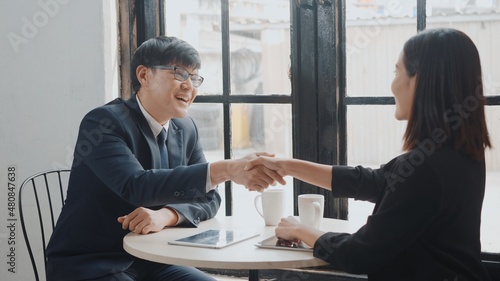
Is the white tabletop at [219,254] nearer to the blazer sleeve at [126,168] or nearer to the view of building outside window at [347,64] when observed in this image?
the blazer sleeve at [126,168]

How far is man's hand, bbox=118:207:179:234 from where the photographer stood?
204cm

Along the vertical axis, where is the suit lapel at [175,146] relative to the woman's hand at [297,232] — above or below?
above

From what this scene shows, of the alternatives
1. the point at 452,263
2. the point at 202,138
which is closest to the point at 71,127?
the point at 202,138

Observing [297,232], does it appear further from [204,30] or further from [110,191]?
[204,30]

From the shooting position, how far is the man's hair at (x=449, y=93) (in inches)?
65.4

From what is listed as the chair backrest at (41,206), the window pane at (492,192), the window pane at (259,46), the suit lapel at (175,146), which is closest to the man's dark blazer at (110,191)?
the suit lapel at (175,146)

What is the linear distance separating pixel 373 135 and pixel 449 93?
35.9 inches

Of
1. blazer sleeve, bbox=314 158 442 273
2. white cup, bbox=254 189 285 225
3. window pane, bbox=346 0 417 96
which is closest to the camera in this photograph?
Result: blazer sleeve, bbox=314 158 442 273

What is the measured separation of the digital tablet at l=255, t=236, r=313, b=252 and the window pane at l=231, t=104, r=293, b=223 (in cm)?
86

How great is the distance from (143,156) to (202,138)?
693 mm

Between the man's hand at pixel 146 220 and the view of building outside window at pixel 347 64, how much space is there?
2.46 feet

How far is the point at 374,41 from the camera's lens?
253cm

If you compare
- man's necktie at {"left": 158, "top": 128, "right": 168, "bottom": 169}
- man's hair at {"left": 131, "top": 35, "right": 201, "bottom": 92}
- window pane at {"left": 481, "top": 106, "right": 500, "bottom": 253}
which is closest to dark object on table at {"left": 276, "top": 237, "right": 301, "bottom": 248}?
man's necktie at {"left": 158, "top": 128, "right": 168, "bottom": 169}

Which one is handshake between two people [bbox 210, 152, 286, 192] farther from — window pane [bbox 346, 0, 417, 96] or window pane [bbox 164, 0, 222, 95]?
window pane [bbox 164, 0, 222, 95]
